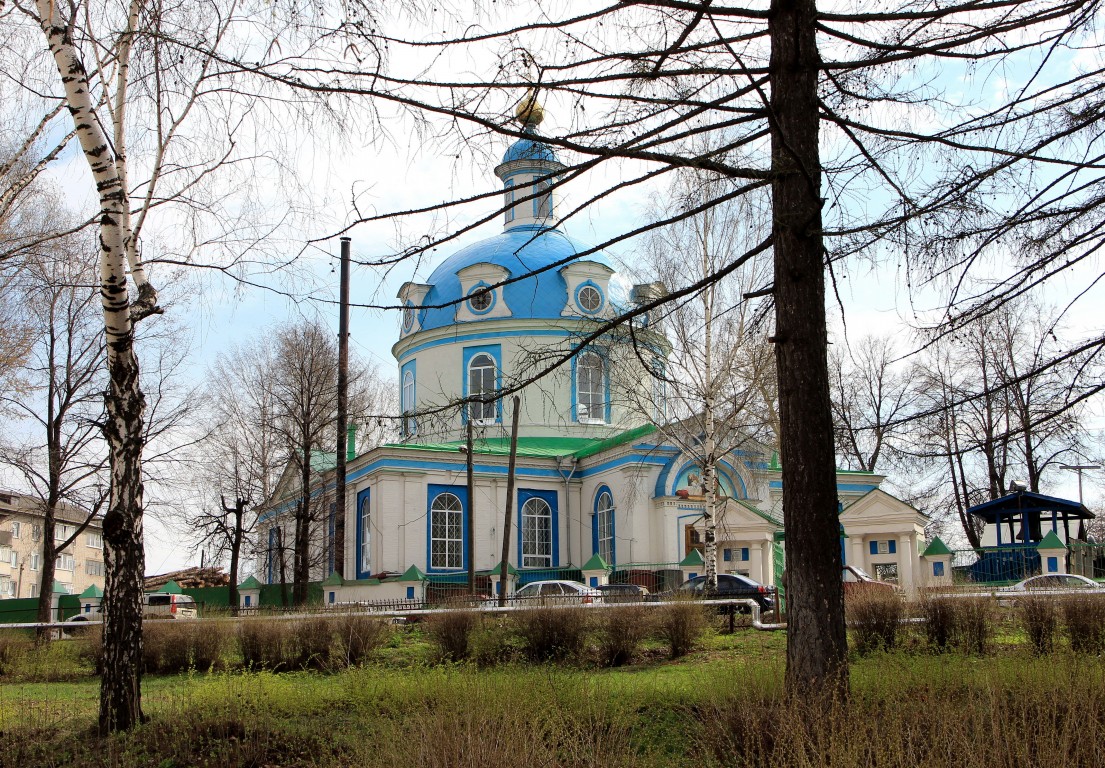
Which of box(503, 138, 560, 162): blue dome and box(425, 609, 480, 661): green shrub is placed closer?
box(503, 138, 560, 162): blue dome

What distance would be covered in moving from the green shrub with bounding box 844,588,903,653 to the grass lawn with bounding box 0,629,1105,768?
1286 millimetres

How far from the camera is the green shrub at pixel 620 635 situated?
12.4 metres

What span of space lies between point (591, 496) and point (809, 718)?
26180 millimetres

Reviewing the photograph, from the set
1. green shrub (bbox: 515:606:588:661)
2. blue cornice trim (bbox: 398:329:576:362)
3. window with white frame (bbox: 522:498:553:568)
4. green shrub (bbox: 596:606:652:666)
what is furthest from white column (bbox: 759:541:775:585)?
green shrub (bbox: 515:606:588:661)

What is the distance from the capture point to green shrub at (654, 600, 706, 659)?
41.4ft

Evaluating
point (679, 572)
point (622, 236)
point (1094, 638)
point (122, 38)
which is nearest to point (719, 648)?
point (1094, 638)

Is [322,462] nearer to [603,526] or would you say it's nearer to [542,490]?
[542,490]

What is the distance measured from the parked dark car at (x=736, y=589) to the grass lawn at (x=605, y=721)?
808cm

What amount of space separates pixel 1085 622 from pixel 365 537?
2445cm

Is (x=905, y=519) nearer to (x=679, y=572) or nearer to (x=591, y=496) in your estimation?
(x=679, y=572)

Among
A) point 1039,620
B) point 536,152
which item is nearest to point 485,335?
point 1039,620

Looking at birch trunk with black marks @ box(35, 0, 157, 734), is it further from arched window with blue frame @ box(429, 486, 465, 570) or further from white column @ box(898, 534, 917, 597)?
arched window with blue frame @ box(429, 486, 465, 570)

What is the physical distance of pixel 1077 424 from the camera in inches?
267

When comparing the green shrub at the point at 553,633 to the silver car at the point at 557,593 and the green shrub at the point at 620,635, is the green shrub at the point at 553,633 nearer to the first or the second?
the green shrub at the point at 620,635
